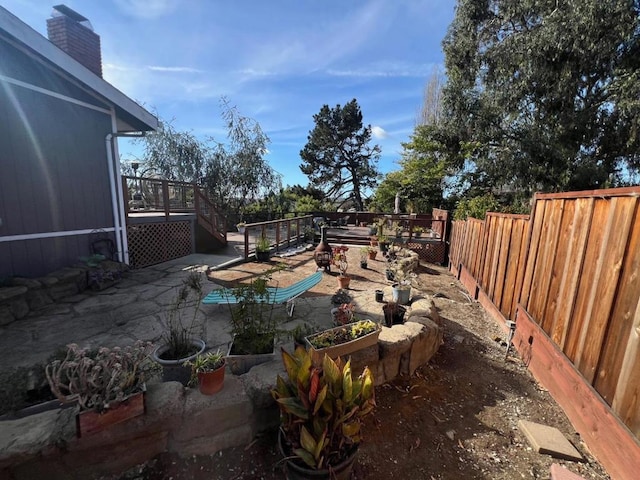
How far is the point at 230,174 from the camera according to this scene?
46.8 feet

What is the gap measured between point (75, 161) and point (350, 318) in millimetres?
5284

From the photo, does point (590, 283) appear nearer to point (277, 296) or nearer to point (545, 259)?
point (545, 259)

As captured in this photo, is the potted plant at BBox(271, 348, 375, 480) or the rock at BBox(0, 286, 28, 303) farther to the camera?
the rock at BBox(0, 286, 28, 303)

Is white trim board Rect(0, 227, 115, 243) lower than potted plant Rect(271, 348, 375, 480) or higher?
higher

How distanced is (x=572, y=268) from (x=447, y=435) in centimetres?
173

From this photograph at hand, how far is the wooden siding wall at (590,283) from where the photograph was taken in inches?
66.1

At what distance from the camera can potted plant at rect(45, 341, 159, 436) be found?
1.46 meters

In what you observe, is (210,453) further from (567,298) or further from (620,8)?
(620,8)

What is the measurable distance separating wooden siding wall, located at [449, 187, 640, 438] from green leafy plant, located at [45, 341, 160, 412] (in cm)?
287

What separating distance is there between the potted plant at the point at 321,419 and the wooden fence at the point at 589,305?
5.10 feet

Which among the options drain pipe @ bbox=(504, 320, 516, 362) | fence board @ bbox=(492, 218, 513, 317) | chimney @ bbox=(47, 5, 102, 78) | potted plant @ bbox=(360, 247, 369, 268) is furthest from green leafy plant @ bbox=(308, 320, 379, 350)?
chimney @ bbox=(47, 5, 102, 78)

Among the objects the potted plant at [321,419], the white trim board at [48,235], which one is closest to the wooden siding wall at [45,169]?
the white trim board at [48,235]

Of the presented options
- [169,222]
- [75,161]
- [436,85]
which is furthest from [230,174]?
[436,85]

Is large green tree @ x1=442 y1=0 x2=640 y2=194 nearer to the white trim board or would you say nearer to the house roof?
the house roof
